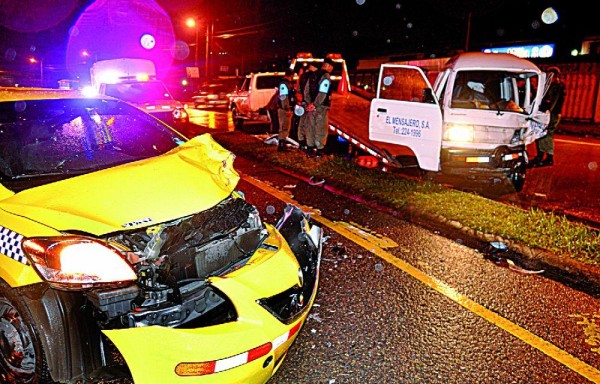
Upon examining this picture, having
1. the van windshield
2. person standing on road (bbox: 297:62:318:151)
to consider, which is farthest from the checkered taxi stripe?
person standing on road (bbox: 297:62:318:151)

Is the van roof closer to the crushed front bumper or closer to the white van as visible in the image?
the white van

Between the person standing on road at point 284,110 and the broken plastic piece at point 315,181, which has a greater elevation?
the person standing on road at point 284,110

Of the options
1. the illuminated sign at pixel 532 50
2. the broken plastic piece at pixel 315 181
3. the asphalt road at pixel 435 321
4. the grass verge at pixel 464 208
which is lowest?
the asphalt road at pixel 435 321

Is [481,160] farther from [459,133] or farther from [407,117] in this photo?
[407,117]

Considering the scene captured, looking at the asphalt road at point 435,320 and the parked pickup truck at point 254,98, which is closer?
the asphalt road at point 435,320

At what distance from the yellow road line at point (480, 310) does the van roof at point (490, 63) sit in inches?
157

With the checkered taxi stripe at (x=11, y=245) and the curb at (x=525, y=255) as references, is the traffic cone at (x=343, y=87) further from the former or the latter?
the checkered taxi stripe at (x=11, y=245)

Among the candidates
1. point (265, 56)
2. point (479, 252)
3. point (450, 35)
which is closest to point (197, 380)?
point (479, 252)

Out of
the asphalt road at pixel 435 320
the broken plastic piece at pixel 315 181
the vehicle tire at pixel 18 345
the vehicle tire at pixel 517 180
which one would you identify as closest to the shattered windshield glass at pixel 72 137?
the vehicle tire at pixel 18 345

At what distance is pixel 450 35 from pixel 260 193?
1300 inches

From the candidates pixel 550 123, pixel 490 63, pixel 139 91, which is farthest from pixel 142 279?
pixel 139 91

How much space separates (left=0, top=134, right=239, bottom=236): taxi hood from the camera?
2594 millimetres

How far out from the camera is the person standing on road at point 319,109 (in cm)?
1023

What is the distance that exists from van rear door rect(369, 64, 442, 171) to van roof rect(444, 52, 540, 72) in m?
0.71
